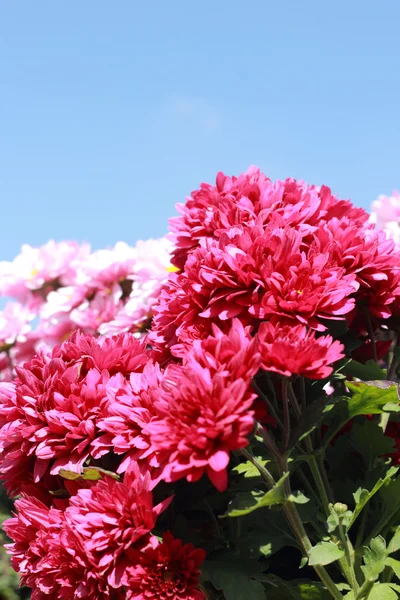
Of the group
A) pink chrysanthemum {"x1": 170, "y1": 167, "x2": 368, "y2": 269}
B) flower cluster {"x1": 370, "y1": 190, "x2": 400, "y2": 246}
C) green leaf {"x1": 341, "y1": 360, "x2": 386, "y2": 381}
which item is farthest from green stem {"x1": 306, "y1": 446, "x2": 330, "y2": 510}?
flower cluster {"x1": 370, "y1": 190, "x2": 400, "y2": 246}

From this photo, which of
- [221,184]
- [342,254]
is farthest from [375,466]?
[221,184]

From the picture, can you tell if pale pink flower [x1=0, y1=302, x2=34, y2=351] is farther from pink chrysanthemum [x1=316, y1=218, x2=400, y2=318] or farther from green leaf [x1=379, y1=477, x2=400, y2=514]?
green leaf [x1=379, y1=477, x2=400, y2=514]

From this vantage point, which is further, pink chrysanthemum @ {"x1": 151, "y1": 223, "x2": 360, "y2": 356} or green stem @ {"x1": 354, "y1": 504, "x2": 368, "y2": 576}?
green stem @ {"x1": 354, "y1": 504, "x2": 368, "y2": 576}

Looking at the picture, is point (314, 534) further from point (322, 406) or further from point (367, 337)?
point (367, 337)

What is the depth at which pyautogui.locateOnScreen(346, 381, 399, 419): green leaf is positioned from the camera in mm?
1398

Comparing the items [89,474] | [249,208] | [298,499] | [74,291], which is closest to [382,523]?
[298,499]

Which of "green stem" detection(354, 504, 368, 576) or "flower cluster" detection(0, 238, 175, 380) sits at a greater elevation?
"flower cluster" detection(0, 238, 175, 380)

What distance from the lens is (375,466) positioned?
5.25ft

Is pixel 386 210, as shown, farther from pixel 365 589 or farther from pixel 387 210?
pixel 365 589

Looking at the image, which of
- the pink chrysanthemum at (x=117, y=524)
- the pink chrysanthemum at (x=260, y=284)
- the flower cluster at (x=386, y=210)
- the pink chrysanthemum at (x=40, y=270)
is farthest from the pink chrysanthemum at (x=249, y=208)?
the flower cluster at (x=386, y=210)

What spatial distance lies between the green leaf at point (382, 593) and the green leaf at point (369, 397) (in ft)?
1.09

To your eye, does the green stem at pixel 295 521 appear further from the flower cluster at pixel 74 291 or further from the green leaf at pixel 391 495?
the flower cluster at pixel 74 291

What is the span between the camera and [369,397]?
1.41 meters

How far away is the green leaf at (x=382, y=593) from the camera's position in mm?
1374
